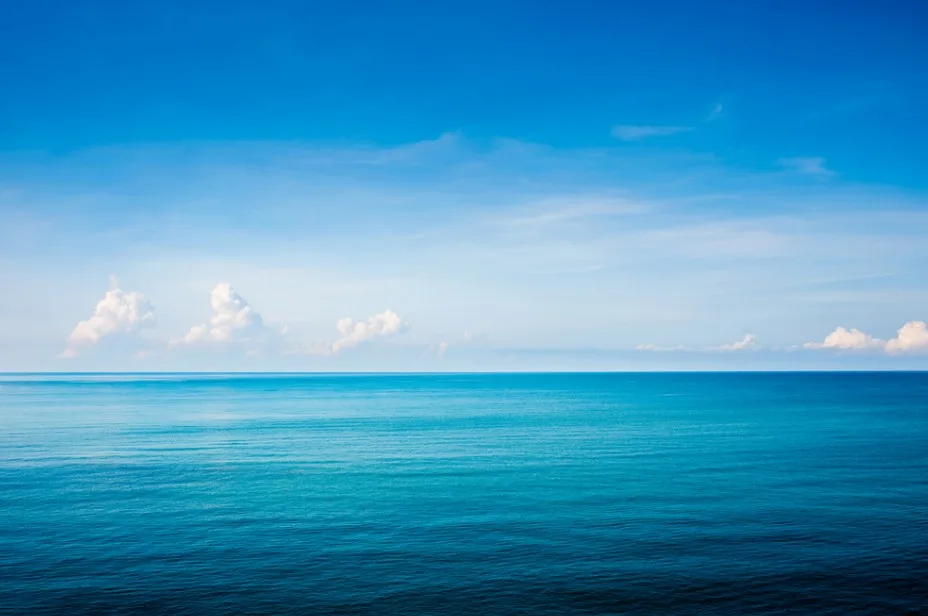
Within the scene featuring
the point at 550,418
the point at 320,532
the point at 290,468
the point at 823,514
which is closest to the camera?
the point at 320,532

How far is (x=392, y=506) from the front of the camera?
50562mm

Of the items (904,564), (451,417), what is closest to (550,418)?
(451,417)

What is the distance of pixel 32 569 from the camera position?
35.9m

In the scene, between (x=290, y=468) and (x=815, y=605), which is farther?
(x=290, y=468)

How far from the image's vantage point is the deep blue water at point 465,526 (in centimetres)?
3253

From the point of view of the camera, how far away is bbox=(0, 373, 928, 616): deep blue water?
32531 mm

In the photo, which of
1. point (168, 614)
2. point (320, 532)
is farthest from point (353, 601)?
point (320, 532)

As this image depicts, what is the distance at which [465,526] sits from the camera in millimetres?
44469

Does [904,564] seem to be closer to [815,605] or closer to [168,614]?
[815,605]

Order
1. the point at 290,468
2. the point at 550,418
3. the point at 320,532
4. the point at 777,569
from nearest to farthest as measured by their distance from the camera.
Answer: the point at 777,569, the point at 320,532, the point at 290,468, the point at 550,418

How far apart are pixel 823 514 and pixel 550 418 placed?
86.4m

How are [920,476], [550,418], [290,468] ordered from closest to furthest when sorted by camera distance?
[920,476] → [290,468] → [550,418]

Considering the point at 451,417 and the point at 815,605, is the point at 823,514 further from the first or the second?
the point at 451,417

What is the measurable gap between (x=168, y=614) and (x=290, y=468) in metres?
38.4
